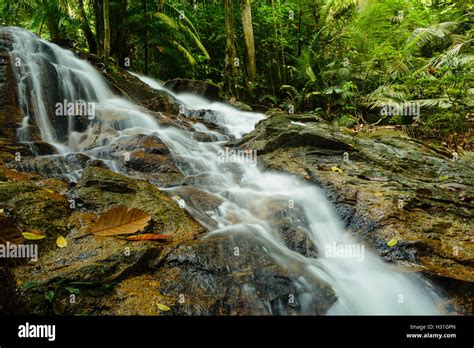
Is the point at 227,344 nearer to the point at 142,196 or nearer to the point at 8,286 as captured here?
the point at 8,286

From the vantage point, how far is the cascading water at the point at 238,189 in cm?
280

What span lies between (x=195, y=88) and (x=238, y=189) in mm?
7615

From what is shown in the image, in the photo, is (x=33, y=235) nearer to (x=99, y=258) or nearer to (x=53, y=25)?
(x=99, y=258)

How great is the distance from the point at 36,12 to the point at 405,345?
13.8 meters

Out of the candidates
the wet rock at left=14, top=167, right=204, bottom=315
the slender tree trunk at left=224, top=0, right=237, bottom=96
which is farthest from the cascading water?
the slender tree trunk at left=224, top=0, right=237, bottom=96

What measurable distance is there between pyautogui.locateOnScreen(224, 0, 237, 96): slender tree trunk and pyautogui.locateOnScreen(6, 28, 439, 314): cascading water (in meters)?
3.24

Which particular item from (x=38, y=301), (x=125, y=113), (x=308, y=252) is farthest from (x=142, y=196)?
(x=125, y=113)

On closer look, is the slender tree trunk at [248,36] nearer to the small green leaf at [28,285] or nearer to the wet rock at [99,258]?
the wet rock at [99,258]

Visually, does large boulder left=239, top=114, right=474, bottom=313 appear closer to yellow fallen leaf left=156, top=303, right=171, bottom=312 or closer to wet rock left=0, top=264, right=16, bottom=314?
yellow fallen leaf left=156, top=303, right=171, bottom=312

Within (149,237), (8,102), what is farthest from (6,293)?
(8,102)

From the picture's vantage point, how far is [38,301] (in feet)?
6.51

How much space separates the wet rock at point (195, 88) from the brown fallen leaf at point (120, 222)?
28.8 feet

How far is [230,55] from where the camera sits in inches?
445

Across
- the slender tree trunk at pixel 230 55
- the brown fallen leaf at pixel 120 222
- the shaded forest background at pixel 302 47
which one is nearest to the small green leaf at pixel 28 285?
the brown fallen leaf at pixel 120 222
